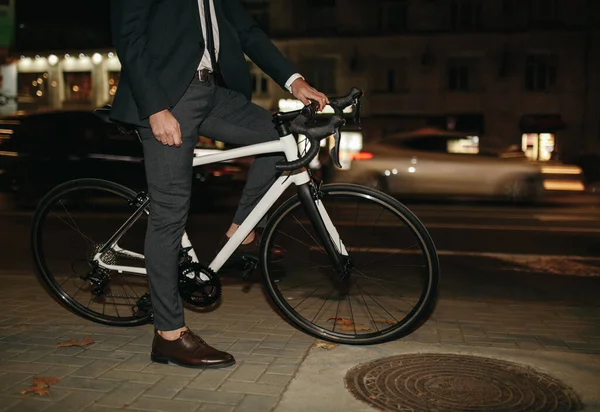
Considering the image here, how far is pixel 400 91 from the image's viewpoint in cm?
3058

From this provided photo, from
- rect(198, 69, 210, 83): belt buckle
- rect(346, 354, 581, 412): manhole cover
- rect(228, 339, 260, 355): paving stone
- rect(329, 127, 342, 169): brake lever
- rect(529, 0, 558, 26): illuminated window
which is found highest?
rect(529, 0, 558, 26): illuminated window

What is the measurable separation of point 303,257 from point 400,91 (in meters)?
26.6

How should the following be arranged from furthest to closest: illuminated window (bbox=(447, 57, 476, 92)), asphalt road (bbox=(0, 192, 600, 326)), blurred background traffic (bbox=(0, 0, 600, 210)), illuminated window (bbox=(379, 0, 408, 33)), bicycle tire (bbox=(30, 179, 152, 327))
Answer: illuminated window (bbox=(379, 0, 408, 33)) → illuminated window (bbox=(447, 57, 476, 92)) → blurred background traffic (bbox=(0, 0, 600, 210)) → asphalt road (bbox=(0, 192, 600, 326)) → bicycle tire (bbox=(30, 179, 152, 327))

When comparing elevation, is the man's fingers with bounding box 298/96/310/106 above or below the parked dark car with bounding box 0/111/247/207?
above

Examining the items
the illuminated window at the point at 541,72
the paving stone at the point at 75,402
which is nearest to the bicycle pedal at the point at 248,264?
the paving stone at the point at 75,402

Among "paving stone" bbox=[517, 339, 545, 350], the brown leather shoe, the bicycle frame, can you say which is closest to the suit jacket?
the bicycle frame

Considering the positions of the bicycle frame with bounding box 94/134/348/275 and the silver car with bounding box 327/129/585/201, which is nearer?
the bicycle frame with bounding box 94/134/348/275

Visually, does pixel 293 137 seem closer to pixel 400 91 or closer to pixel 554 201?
pixel 554 201

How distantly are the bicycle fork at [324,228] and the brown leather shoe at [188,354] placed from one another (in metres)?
0.78

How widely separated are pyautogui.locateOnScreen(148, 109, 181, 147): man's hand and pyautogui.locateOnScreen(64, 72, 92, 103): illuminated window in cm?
3509

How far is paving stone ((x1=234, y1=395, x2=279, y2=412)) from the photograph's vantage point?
2.85 m

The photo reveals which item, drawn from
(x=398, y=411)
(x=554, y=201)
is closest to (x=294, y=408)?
(x=398, y=411)

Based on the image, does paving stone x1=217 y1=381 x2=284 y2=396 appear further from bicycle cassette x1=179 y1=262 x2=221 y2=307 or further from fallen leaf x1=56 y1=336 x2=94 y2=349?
fallen leaf x1=56 y1=336 x2=94 y2=349

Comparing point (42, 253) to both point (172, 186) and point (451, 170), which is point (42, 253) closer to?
point (172, 186)
